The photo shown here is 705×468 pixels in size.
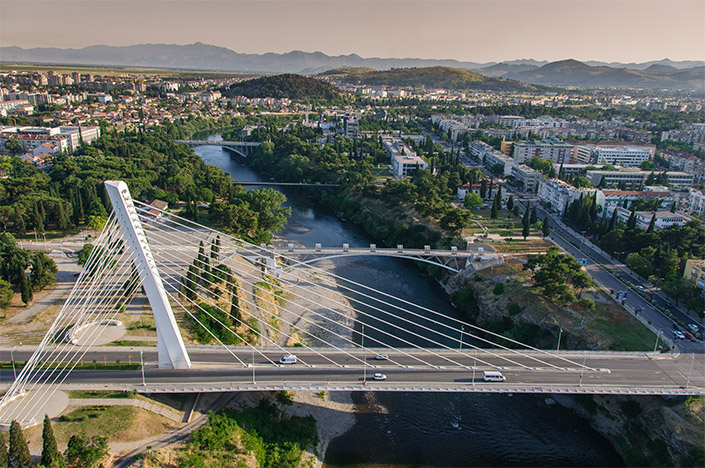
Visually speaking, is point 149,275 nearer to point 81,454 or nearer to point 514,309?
point 81,454

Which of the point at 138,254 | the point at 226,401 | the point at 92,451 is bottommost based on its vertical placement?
the point at 226,401

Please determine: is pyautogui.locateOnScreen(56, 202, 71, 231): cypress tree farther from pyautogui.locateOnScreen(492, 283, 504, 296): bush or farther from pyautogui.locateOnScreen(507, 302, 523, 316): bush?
pyautogui.locateOnScreen(507, 302, 523, 316): bush

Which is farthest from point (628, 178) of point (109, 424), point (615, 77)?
point (615, 77)

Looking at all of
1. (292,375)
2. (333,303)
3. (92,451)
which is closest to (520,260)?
(333,303)

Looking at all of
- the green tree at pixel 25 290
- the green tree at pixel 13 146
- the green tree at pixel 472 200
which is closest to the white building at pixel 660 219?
the green tree at pixel 472 200

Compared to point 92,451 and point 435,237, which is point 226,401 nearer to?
point 92,451

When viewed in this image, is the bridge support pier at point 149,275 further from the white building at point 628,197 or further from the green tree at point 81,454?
the white building at point 628,197
